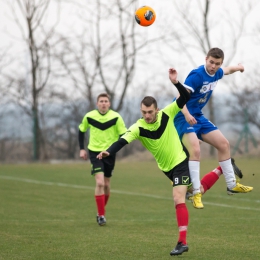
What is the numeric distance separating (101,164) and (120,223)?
1.11 meters

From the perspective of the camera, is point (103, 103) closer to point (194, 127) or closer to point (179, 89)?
point (194, 127)

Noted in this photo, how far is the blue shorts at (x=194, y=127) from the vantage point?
941cm

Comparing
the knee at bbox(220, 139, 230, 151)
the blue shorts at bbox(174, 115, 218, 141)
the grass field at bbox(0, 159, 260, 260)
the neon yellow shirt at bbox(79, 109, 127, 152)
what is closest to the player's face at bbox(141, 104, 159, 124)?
the blue shorts at bbox(174, 115, 218, 141)

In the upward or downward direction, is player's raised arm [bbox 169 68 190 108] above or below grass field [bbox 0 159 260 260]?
above

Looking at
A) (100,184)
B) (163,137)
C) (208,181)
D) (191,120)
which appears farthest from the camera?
(100,184)

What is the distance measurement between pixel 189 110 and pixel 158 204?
201 inches

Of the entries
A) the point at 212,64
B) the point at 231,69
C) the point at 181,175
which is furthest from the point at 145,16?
the point at 181,175

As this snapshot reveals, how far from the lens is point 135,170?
23703mm

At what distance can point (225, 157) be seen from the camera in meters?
9.76

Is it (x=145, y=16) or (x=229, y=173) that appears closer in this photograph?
(x=145, y=16)

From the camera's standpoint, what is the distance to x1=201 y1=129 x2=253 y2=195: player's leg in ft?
31.4

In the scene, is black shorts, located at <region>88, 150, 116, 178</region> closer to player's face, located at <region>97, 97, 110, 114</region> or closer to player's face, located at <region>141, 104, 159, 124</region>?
player's face, located at <region>97, 97, 110, 114</region>

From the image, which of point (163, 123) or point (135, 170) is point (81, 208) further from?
point (135, 170)

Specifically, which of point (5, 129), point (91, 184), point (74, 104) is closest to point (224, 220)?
point (91, 184)
